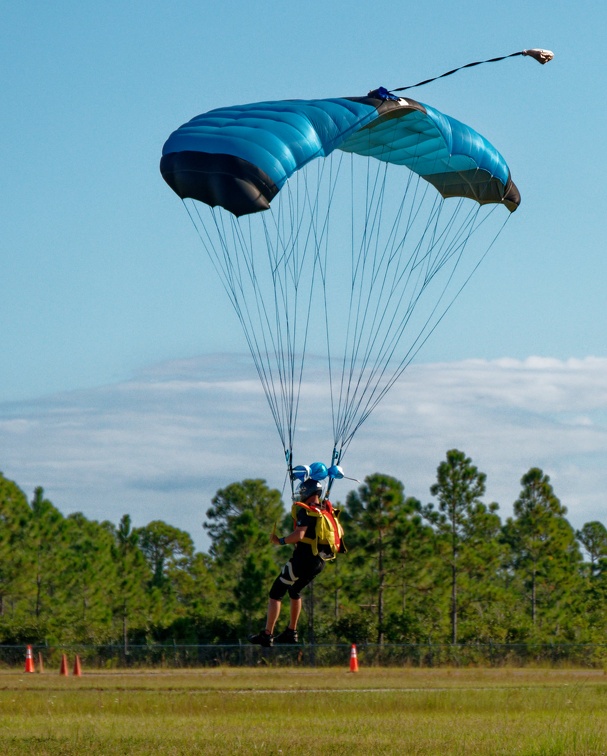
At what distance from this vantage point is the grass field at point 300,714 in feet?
59.9

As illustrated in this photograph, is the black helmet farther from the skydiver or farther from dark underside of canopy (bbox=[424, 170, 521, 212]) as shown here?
dark underside of canopy (bbox=[424, 170, 521, 212])

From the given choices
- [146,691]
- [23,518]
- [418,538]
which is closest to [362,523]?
[418,538]

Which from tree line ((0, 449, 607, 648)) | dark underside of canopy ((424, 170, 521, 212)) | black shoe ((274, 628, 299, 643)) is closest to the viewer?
black shoe ((274, 628, 299, 643))

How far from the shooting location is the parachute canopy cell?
17688 millimetres

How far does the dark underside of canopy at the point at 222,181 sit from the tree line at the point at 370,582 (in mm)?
38098

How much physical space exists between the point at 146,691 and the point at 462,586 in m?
30.1

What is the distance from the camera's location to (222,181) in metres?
17.7

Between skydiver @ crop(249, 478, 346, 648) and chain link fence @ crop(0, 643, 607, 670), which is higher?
skydiver @ crop(249, 478, 346, 648)

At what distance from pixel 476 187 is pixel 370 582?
35870 mm

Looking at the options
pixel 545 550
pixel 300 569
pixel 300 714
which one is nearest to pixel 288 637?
pixel 300 569

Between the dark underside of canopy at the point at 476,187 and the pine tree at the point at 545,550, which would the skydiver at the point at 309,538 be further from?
the pine tree at the point at 545,550

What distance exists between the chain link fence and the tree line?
33.7ft

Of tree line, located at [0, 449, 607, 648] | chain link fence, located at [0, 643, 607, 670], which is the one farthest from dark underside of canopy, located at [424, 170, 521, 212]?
tree line, located at [0, 449, 607, 648]

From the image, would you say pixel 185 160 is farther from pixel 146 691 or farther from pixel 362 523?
pixel 362 523
